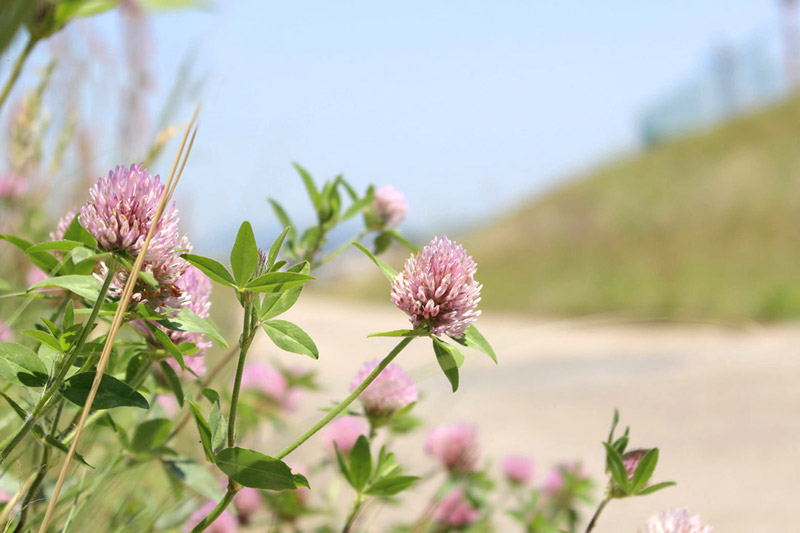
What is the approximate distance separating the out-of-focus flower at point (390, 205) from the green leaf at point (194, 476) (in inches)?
15.8

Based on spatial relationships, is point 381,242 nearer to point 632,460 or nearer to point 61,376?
point 632,460

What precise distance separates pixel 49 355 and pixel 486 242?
1033cm

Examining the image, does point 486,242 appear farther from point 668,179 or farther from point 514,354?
point 514,354

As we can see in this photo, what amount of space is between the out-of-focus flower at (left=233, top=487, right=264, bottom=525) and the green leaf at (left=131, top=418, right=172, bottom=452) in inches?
16.7

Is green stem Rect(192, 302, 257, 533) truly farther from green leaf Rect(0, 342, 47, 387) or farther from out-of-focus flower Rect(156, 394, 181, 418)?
out-of-focus flower Rect(156, 394, 181, 418)

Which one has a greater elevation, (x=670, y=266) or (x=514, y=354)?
(x=670, y=266)

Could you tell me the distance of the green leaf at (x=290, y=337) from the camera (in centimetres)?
61

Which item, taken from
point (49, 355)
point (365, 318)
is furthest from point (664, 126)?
point (49, 355)

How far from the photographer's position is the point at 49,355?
64 cm

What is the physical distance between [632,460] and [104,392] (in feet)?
1.65

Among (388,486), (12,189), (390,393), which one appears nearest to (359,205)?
(390,393)

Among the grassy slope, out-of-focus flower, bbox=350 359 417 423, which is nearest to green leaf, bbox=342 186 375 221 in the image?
out-of-focus flower, bbox=350 359 417 423

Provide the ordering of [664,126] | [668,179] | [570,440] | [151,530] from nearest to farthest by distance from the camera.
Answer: [151,530], [570,440], [668,179], [664,126]

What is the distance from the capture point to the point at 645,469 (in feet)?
2.36
